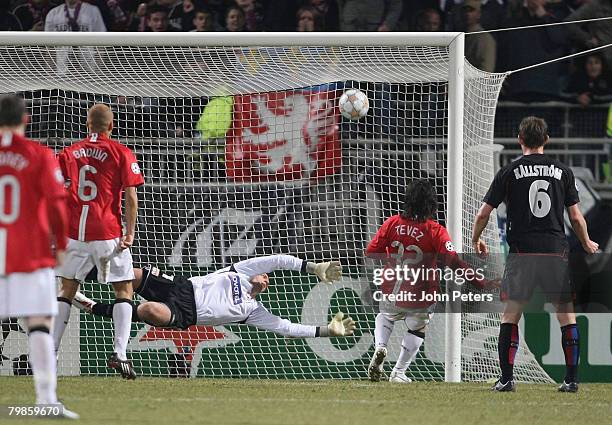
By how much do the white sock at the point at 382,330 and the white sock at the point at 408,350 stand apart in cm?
15

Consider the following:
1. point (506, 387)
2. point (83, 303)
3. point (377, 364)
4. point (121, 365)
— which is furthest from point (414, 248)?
point (83, 303)

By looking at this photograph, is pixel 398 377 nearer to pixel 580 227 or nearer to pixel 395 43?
pixel 580 227

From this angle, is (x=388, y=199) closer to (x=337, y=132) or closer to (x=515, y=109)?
(x=337, y=132)

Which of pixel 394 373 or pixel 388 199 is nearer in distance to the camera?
pixel 394 373

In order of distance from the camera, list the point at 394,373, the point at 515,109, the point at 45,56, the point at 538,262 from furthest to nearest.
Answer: the point at 515,109 < the point at 45,56 < the point at 394,373 < the point at 538,262

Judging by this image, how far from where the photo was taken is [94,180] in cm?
918

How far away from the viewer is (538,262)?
8711 millimetres

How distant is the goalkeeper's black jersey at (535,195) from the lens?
881cm

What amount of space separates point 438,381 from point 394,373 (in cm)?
43

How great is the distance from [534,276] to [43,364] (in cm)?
375

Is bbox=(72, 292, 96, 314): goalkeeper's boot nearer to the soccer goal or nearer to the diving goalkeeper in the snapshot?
the diving goalkeeper

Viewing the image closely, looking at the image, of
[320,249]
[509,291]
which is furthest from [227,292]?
[509,291]

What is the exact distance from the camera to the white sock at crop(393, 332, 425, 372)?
9.85 m

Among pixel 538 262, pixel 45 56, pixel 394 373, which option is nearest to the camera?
pixel 538 262
